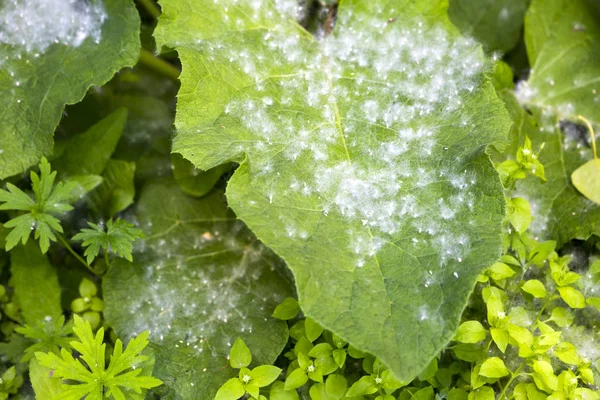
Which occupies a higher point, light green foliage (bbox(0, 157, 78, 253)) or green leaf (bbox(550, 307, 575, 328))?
green leaf (bbox(550, 307, 575, 328))

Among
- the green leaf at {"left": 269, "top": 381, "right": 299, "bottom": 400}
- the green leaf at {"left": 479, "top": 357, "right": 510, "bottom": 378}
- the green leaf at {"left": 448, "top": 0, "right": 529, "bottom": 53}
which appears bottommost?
the green leaf at {"left": 269, "top": 381, "right": 299, "bottom": 400}

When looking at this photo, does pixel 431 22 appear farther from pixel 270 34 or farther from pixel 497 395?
pixel 497 395

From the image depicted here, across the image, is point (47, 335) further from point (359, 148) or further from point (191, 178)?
point (359, 148)

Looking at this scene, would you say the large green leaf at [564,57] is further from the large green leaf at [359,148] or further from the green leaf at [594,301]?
the green leaf at [594,301]

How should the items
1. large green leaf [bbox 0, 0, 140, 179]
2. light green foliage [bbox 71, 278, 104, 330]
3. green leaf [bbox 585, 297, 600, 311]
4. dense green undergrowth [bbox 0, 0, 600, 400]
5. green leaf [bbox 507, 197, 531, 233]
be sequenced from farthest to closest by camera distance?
light green foliage [bbox 71, 278, 104, 330]
large green leaf [bbox 0, 0, 140, 179]
green leaf [bbox 507, 197, 531, 233]
green leaf [bbox 585, 297, 600, 311]
dense green undergrowth [bbox 0, 0, 600, 400]

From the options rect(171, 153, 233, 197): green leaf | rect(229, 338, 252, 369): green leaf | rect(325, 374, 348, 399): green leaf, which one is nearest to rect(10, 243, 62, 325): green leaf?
rect(171, 153, 233, 197): green leaf

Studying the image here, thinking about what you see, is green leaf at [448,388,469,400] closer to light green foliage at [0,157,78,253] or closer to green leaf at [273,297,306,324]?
green leaf at [273,297,306,324]

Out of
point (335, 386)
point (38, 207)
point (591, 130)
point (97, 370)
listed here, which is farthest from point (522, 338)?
point (38, 207)
